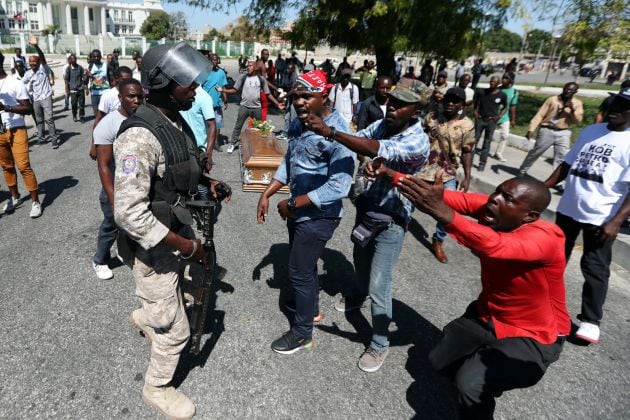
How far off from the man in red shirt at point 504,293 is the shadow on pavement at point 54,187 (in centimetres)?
537

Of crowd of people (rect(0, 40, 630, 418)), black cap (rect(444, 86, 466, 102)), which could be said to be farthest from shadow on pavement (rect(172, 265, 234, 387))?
black cap (rect(444, 86, 466, 102))

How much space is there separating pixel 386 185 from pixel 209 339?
5.80ft

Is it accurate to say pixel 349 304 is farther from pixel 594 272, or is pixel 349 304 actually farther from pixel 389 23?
pixel 389 23

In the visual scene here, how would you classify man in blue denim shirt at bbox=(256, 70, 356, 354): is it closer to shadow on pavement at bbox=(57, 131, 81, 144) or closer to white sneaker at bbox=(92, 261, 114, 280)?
white sneaker at bbox=(92, 261, 114, 280)

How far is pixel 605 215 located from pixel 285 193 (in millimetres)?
4184

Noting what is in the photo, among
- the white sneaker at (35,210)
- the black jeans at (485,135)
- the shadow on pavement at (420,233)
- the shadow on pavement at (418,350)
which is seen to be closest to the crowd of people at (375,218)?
the shadow on pavement at (418,350)

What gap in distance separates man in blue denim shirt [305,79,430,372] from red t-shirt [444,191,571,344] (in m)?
0.36

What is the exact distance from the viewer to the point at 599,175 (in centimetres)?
313

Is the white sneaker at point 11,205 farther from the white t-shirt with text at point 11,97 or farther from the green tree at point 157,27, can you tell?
the green tree at point 157,27

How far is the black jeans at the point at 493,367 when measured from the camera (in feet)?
6.76

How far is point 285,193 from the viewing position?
6.23 metres

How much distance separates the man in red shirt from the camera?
5.66 ft

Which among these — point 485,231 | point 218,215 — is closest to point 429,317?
point 485,231

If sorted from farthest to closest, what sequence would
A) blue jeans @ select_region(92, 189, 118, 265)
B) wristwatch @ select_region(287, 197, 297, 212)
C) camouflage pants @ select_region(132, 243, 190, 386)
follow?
blue jeans @ select_region(92, 189, 118, 265) → wristwatch @ select_region(287, 197, 297, 212) → camouflage pants @ select_region(132, 243, 190, 386)
